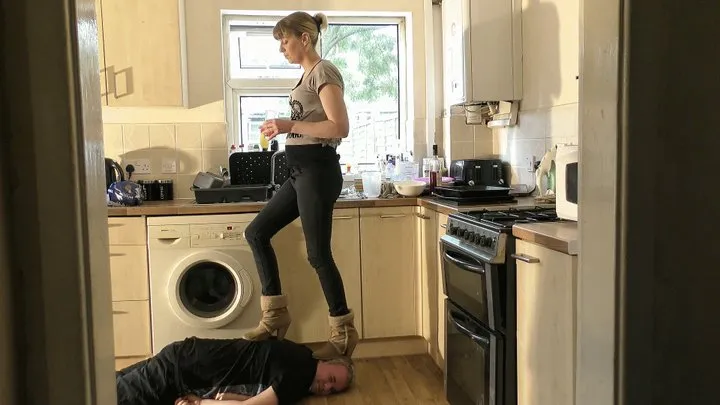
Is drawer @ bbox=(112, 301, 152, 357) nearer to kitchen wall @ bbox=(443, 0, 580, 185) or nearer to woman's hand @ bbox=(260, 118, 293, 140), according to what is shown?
woman's hand @ bbox=(260, 118, 293, 140)

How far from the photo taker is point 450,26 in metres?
3.36

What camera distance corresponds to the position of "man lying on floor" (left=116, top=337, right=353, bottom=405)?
2295mm

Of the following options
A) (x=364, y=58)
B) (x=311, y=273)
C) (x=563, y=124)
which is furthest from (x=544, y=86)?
(x=311, y=273)

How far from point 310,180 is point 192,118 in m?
1.21

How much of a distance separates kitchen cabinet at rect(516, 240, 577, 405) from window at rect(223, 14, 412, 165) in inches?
80.9

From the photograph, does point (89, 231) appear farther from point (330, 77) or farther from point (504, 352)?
point (330, 77)

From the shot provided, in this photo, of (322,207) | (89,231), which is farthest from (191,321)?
(89,231)

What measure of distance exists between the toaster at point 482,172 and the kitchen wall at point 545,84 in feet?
0.24

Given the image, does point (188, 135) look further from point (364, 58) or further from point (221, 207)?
point (364, 58)

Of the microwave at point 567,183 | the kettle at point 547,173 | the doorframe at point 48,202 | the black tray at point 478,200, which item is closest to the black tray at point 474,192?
the black tray at point 478,200

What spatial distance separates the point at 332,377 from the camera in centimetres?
265

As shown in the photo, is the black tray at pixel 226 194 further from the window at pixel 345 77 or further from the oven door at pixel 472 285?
the oven door at pixel 472 285

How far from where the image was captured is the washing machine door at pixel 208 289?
2988 millimetres

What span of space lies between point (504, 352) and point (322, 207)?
3.55ft
